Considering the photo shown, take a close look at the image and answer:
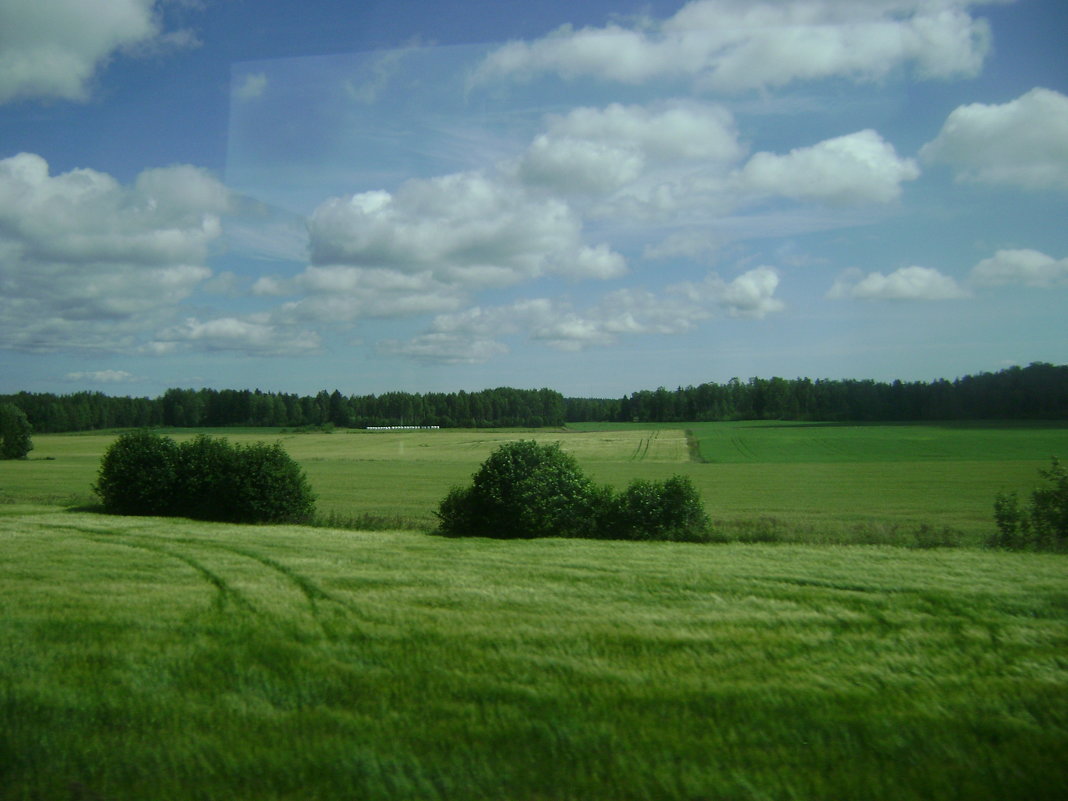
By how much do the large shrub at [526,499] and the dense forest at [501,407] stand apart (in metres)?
41.9

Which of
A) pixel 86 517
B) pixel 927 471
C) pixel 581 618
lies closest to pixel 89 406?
pixel 86 517

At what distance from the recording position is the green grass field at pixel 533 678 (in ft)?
15.3

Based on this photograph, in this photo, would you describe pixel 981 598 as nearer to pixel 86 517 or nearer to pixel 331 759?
pixel 331 759

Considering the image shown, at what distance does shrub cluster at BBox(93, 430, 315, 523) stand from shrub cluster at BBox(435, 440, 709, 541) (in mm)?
7177

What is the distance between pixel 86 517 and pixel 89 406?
79.6 m

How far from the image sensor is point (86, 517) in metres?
25.9

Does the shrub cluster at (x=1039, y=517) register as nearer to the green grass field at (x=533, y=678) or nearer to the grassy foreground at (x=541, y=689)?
the green grass field at (x=533, y=678)

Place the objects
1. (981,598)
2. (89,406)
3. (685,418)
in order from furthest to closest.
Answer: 1. (685,418)
2. (89,406)
3. (981,598)

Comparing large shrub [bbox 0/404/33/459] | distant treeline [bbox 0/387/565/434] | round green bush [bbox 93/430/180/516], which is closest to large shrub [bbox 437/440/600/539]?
round green bush [bbox 93/430/180/516]

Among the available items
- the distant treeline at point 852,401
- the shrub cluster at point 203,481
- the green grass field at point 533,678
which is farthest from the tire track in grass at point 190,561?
the distant treeline at point 852,401

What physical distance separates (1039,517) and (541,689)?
68.9ft

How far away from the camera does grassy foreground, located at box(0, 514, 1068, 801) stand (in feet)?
15.3

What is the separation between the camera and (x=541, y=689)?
597cm

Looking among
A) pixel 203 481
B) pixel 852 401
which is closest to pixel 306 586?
pixel 203 481
